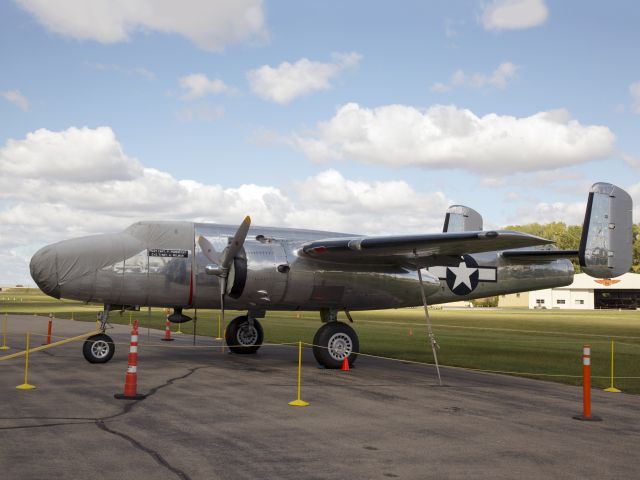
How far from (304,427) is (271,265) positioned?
761 centimetres

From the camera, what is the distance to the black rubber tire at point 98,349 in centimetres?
1686

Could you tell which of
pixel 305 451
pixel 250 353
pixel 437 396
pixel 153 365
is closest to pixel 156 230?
pixel 153 365

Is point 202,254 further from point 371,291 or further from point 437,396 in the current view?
point 437,396

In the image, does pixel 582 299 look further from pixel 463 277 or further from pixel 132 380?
pixel 132 380

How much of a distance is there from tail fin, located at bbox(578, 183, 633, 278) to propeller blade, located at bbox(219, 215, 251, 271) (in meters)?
8.53

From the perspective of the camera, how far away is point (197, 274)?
56.2 ft

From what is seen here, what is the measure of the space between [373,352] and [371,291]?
542cm

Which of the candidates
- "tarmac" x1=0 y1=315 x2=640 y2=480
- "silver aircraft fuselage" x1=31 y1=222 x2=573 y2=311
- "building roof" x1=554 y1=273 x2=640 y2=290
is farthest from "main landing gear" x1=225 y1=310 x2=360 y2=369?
"building roof" x1=554 y1=273 x2=640 y2=290

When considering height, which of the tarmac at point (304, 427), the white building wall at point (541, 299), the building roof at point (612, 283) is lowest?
the tarmac at point (304, 427)

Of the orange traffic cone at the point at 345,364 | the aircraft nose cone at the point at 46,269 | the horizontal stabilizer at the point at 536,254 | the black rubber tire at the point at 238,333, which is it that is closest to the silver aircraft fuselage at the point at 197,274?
the aircraft nose cone at the point at 46,269

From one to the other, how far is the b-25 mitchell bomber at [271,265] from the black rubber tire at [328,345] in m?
0.03

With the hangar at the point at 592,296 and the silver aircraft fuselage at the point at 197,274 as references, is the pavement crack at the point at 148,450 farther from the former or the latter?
the hangar at the point at 592,296

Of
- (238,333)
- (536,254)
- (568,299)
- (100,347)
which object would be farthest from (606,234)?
(568,299)

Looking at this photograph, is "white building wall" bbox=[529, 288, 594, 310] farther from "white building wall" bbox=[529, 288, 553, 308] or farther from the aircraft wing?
the aircraft wing
